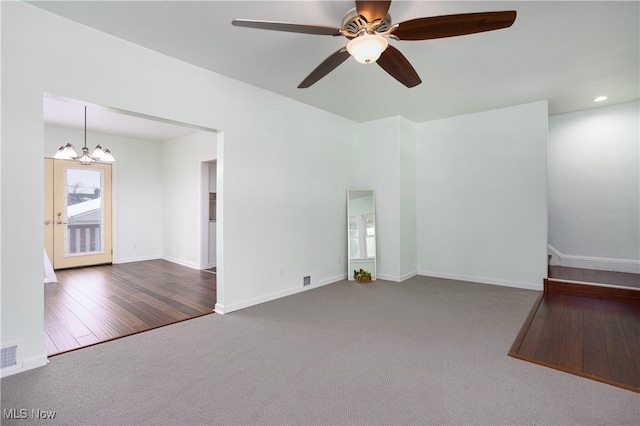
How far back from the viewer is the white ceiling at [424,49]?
2.32 meters

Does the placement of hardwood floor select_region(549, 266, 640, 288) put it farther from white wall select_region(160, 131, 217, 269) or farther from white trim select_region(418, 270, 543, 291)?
white wall select_region(160, 131, 217, 269)

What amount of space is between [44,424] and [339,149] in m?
4.52

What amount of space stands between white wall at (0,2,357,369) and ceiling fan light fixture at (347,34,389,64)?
1.95 m

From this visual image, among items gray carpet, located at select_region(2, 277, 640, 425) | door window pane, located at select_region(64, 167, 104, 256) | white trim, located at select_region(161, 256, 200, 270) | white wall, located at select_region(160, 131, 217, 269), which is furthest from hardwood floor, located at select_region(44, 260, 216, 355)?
white wall, located at select_region(160, 131, 217, 269)

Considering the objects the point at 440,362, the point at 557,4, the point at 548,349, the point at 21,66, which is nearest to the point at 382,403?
the point at 440,362

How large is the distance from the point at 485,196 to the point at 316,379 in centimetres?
403

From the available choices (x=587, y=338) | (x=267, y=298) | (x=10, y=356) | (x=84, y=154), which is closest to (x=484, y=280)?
(x=587, y=338)

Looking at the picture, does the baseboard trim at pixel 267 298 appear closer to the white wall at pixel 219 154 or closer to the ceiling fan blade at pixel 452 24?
the white wall at pixel 219 154

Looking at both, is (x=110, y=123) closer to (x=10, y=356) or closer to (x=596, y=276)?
(x=10, y=356)

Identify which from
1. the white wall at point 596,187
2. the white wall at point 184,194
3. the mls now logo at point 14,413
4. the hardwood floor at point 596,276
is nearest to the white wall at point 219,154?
the mls now logo at point 14,413

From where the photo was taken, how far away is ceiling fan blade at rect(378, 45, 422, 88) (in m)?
2.27

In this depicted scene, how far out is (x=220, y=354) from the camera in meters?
2.54

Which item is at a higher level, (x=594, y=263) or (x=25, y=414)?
(x=594, y=263)

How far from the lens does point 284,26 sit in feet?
6.24
